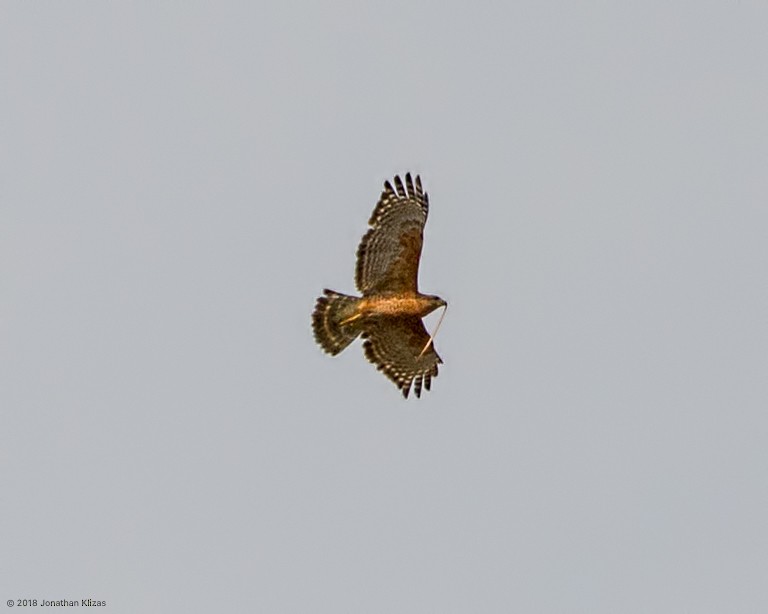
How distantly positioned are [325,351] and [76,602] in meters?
6.41

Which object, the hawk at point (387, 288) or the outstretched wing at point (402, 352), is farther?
the outstretched wing at point (402, 352)

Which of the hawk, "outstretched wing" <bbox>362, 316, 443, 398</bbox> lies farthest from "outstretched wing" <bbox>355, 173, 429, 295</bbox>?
"outstretched wing" <bbox>362, 316, 443, 398</bbox>

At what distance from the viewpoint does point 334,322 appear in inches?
1067

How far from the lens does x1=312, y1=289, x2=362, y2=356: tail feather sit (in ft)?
88.2

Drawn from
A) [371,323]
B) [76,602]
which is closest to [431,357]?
[371,323]

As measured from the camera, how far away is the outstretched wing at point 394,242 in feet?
86.4

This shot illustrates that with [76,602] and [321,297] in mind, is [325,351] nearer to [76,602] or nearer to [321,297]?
[321,297]

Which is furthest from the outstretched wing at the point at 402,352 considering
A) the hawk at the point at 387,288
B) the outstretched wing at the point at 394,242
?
the outstretched wing at the point at 394,242

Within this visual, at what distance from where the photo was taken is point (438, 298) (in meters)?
26.5

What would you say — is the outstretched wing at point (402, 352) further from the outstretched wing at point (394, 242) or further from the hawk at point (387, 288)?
the outstretched wing at point (394, 242)

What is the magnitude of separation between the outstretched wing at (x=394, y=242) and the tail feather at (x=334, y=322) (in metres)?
0.43

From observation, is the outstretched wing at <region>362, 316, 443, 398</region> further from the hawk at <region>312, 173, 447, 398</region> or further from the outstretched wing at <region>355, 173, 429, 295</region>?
the outstretched wing at <region>355, 173, 429, 295</region>

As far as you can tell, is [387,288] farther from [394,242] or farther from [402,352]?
[402,352]

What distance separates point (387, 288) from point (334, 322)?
1.15 m
